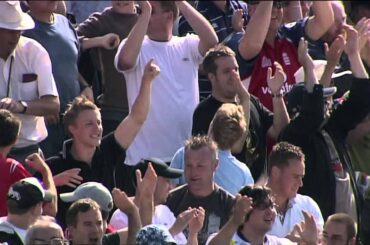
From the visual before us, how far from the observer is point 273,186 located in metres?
11.5

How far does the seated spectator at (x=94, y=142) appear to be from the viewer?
1123 cm

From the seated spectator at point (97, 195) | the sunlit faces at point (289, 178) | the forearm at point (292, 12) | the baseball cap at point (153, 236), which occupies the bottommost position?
the forearm at point (292, 12)

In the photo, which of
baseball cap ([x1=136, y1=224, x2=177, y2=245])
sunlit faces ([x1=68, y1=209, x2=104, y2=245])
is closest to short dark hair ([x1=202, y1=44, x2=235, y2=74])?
sunlit faces ([x1=68, y1=209, x2=104, y2=245])

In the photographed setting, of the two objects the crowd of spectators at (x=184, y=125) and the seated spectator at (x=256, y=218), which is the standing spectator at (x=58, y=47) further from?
the seated spectator at (x=256, y=218)

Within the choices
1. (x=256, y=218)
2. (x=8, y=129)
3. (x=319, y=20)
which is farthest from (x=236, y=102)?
(x=8, y=129)

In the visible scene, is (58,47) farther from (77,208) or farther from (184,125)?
(77,208)

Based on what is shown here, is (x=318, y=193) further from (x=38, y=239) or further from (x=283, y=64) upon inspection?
(x=38, y=239)

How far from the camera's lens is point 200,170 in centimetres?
1091

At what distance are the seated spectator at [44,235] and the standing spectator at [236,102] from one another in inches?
112

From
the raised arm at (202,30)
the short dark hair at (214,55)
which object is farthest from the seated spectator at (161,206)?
the raised arm at (202,30)

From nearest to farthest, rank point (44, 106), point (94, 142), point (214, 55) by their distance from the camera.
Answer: point (94, 142) → point (44, 106) → point (214, 55)

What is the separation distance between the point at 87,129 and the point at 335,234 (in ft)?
6.13

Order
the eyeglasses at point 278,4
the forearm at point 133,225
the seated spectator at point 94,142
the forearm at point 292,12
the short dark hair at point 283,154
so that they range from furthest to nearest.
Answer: the forearm at point 292,12, the eyeglasses at point 278,4, the short dark hair at point 283,154, the seated spectator at point 94,142, the forearm at point 133,225

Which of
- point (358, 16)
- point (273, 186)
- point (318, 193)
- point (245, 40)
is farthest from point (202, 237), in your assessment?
point (358, 16)
